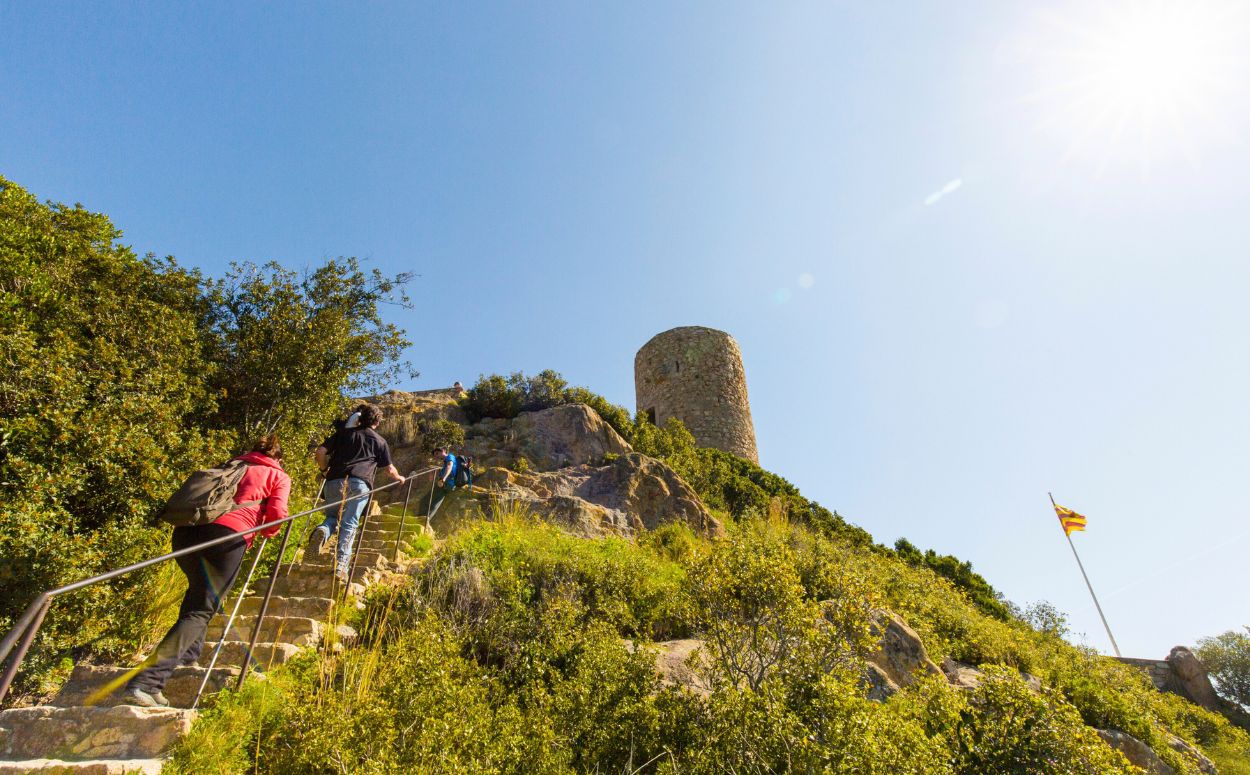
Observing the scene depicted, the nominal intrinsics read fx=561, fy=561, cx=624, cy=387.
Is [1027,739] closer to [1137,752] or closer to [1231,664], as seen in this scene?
[1137,752]

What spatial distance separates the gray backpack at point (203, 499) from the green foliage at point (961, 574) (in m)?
13.9

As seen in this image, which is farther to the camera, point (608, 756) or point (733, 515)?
point (733, 515)

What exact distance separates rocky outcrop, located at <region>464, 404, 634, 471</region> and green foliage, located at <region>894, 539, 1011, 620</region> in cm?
764

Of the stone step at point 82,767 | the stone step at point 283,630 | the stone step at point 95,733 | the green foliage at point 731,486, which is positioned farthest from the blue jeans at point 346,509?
the green foliage at point 731,486

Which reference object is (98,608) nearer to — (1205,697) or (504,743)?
A: (504,743)

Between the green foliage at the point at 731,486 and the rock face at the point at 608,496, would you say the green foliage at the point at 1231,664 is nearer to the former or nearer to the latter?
the green foliage at the point at 731,486

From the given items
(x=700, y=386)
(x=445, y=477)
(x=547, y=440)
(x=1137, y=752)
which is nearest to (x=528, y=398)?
(x=547, y=440)

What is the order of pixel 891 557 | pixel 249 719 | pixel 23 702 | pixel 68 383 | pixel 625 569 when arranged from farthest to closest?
pixel 891 557 < pixel 625 569 < pixel 68 383 < pixel 23 702 < pixel 249 719

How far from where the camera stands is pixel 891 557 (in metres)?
13.1

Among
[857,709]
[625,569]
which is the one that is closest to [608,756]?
[857,709]

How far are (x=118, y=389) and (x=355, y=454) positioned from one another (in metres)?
2.47

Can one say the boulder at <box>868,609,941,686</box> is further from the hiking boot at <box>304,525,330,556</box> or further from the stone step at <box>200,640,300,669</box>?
the hiking boot at <box>304,525,330,556</box>

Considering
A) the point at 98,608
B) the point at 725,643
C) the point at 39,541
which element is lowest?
the point at 725,643

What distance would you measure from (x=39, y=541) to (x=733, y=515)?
11889 millimetres
